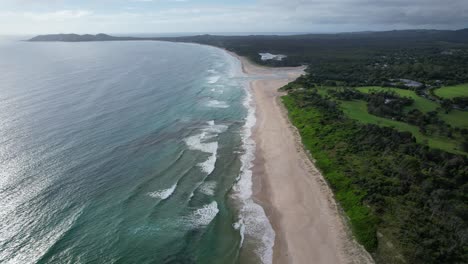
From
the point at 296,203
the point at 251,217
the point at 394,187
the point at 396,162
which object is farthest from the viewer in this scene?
the point at 396,162

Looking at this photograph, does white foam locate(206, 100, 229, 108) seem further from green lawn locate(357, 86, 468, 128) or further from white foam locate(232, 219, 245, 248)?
white foam locate(232, 219, 245, 248)

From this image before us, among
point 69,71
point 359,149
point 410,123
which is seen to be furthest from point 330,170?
point 69,71

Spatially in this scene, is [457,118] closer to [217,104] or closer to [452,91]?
[452,91]

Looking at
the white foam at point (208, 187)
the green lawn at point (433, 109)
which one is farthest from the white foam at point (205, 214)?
the green lawn at point (433, 109)

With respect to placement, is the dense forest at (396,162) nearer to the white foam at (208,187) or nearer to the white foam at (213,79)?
the white foam at (208,187)

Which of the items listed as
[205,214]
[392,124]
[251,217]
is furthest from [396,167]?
[205,214]

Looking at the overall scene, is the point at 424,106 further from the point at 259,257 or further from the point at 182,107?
the point at 259,257
